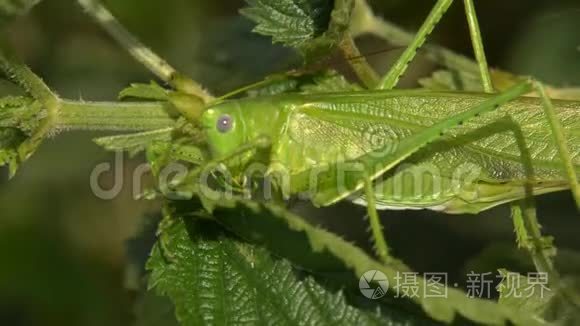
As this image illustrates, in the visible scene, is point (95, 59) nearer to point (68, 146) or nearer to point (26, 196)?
point (68, 146)

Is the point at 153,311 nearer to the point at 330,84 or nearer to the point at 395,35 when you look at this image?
the point at 330,84

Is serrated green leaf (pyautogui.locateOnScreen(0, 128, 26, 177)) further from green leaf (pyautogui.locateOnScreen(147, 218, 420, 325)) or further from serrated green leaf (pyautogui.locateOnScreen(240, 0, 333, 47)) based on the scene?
serrated green leaf (pyautogui.locateOnScreen(240, 0, 333, 47))

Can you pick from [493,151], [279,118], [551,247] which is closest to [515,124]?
[493,151]

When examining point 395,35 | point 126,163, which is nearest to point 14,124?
point 395,35

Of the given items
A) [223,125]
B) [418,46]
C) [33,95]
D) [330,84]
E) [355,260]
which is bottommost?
[355,260]

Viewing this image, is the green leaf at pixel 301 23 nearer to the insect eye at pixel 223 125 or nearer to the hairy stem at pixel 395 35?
the insect eye at pixel 223 125
